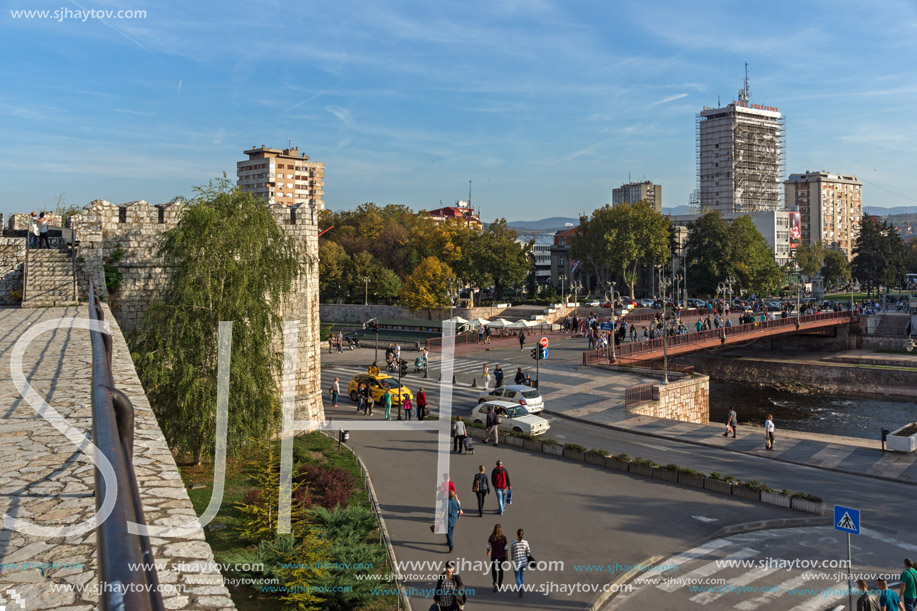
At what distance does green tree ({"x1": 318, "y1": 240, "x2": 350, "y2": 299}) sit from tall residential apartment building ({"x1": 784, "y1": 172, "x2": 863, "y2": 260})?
114736mm

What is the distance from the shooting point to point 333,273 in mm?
76688

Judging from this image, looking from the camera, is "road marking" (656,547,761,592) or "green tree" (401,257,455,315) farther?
"green tree" (401,257,455,315)

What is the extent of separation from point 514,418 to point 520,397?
292 cm

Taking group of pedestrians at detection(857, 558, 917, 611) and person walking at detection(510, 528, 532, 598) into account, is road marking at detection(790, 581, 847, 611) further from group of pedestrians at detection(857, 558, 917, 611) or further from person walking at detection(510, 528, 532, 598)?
person walking at detection(510, 528, 532, 598)

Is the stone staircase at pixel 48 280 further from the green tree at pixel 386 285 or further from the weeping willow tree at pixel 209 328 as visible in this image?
the green tree at pixel 386 285

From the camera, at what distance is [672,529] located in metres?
13.7

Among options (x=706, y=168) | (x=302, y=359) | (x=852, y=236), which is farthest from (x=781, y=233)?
(x=302, y=359)

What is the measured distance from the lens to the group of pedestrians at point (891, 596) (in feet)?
30.8

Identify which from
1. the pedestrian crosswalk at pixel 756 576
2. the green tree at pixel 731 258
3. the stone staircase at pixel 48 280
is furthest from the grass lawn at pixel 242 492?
the green tree at pixel 731 258

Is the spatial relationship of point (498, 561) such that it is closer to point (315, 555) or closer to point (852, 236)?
point (315, 555)

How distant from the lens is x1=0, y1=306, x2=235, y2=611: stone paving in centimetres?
317

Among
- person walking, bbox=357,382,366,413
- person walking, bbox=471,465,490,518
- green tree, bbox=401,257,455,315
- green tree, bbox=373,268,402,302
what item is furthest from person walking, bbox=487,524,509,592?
green tree, bbox=373,268,402,302

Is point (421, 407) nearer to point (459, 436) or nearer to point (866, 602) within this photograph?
point (459, 436)

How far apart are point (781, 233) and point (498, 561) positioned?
122259 millimetres
